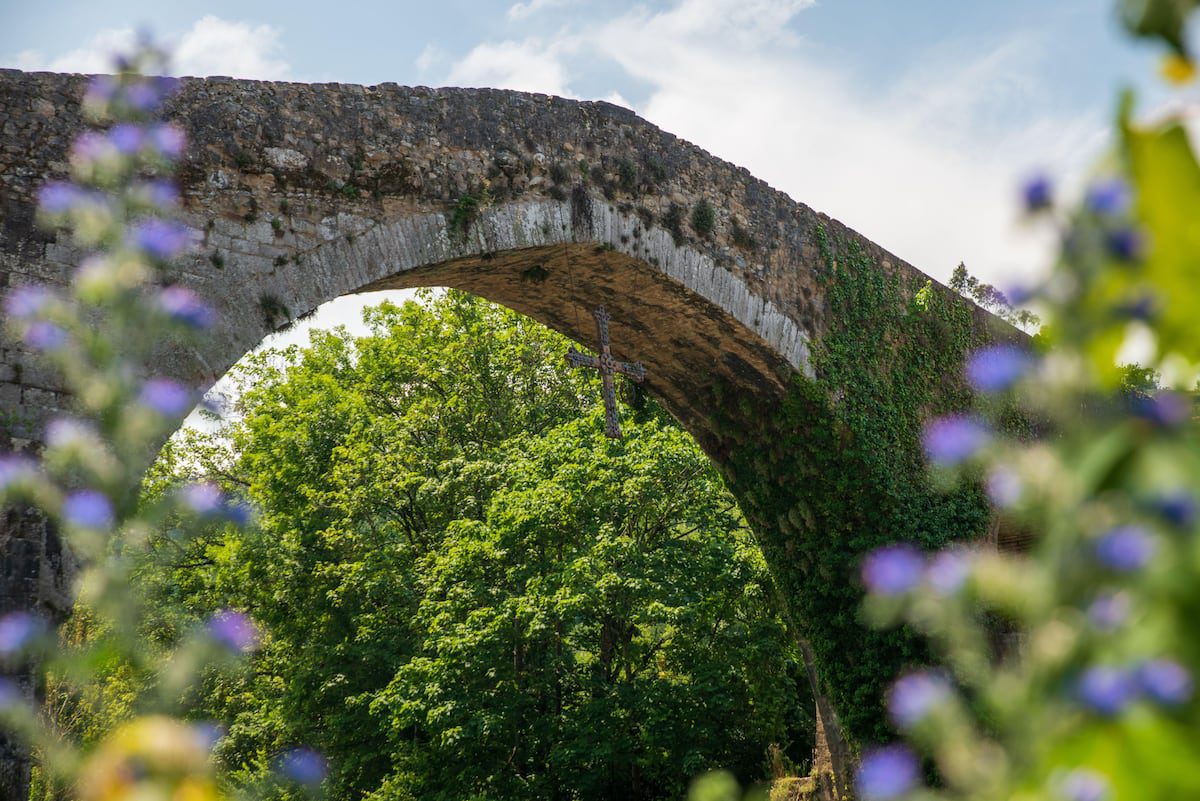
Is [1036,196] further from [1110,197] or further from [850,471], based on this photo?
[850,471]

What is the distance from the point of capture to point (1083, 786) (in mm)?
642

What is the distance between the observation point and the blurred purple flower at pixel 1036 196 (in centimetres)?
83

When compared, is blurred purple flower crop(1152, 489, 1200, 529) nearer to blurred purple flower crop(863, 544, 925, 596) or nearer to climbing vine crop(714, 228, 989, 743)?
blurred purple flower crop(863, 544, 925, 596)

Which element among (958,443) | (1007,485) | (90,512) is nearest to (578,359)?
(90,512)

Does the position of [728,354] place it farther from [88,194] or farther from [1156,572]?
[1156,572]

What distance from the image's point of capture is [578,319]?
8.86 m

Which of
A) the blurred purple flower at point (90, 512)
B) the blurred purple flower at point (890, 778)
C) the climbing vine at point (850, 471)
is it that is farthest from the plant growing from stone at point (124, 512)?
the climbing vine at point (850, 471)

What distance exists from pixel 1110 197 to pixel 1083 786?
0.38 m

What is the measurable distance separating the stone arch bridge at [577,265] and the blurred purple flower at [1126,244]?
4.92 metres

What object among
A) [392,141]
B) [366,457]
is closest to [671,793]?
[366,457]

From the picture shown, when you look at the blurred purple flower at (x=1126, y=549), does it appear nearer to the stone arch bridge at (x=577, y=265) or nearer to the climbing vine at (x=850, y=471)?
the stone arch bridge at (x=577, y=265)

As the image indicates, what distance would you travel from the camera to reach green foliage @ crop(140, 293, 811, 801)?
530 inches

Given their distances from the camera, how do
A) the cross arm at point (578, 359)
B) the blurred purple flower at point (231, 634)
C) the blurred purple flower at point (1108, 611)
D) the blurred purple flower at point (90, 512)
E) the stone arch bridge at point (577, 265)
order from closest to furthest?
the blurred purple flower at point (1108, 611), the blurred purple flower at point (90, 512), the blurred purple flower at point (231, 634), the stone arch bridge at point (577, 265), the cross arm at point (578, 359)

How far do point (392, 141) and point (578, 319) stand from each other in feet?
8.61
